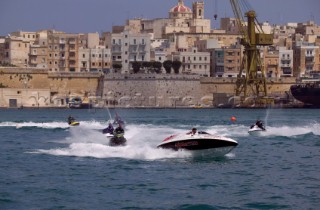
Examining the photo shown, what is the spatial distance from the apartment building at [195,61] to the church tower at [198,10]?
30611 mm

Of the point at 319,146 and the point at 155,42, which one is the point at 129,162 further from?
the point at 155,42

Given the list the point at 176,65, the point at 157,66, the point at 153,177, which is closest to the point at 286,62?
the point at 176,65

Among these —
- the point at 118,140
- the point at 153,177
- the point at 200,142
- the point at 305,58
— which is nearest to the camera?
the point at 153,177

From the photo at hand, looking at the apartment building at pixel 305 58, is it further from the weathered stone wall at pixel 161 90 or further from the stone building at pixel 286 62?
the weathered stone wall at pixel 161 90

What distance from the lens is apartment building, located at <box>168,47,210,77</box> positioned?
114500 mm

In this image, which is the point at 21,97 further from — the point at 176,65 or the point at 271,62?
the point at 271,62

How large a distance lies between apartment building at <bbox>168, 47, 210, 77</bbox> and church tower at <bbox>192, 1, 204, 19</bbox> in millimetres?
30611

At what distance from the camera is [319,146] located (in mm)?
38625

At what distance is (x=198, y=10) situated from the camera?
14538 cm

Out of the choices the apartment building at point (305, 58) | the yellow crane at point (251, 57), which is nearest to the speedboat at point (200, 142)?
the yellow crane at point (251, 57)

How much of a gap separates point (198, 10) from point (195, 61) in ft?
105

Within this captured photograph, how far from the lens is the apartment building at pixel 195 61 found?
114m

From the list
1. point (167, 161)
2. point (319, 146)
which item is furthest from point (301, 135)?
point (167, 161)

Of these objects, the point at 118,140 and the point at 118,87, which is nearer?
the point at 118,140
